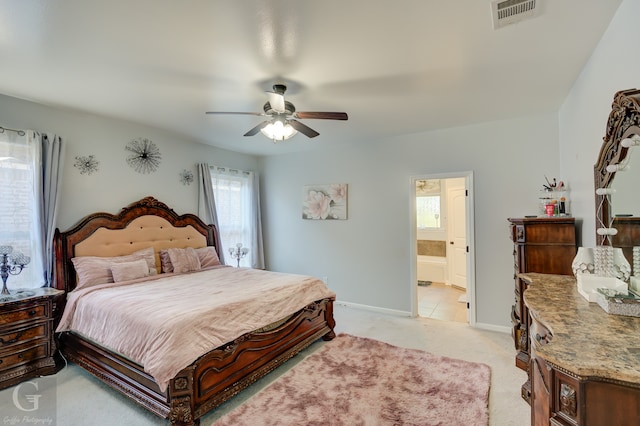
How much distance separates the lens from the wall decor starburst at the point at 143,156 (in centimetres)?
388

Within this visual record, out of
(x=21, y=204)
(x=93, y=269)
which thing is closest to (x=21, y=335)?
(x=93, y=269)

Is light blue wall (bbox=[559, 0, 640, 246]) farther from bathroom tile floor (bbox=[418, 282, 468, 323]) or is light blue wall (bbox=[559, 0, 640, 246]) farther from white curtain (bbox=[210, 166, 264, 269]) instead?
white curtain (bbox=[210, 166, 264, 269])

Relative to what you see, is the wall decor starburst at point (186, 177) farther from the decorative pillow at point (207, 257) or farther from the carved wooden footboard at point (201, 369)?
the carved wooden footboard at point (201, 369)

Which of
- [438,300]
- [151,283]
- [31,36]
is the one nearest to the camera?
[31,36]

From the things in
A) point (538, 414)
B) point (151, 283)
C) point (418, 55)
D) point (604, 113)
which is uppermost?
point (418, 55)

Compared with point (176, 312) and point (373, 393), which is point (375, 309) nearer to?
point (373, 393)

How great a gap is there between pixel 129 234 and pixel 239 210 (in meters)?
1.88

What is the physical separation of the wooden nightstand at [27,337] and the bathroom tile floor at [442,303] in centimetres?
439

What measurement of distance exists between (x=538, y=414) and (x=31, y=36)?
3615 mm

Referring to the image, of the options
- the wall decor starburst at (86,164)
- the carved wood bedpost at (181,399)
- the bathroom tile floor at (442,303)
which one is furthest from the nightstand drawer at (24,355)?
the bathroom tile floor at (442,303)

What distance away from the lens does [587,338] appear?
1188 mm

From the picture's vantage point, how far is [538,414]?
1342 millimetres

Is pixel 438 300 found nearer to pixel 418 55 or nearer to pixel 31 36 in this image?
pixel 418 55

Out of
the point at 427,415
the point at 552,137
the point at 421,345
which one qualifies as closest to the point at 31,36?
the point at 427,415
